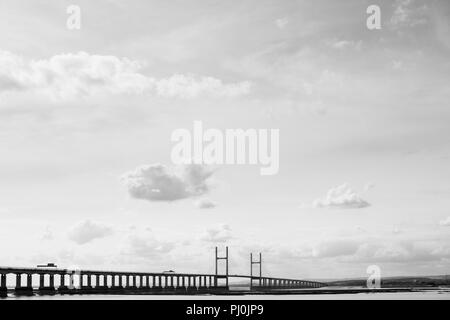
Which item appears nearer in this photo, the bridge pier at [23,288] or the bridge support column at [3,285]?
the bridge support column at [3,285]

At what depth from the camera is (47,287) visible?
135 meters

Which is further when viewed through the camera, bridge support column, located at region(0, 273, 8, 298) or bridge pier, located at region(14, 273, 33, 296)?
bridge pier, located at region(14, 273, 33, 296)
